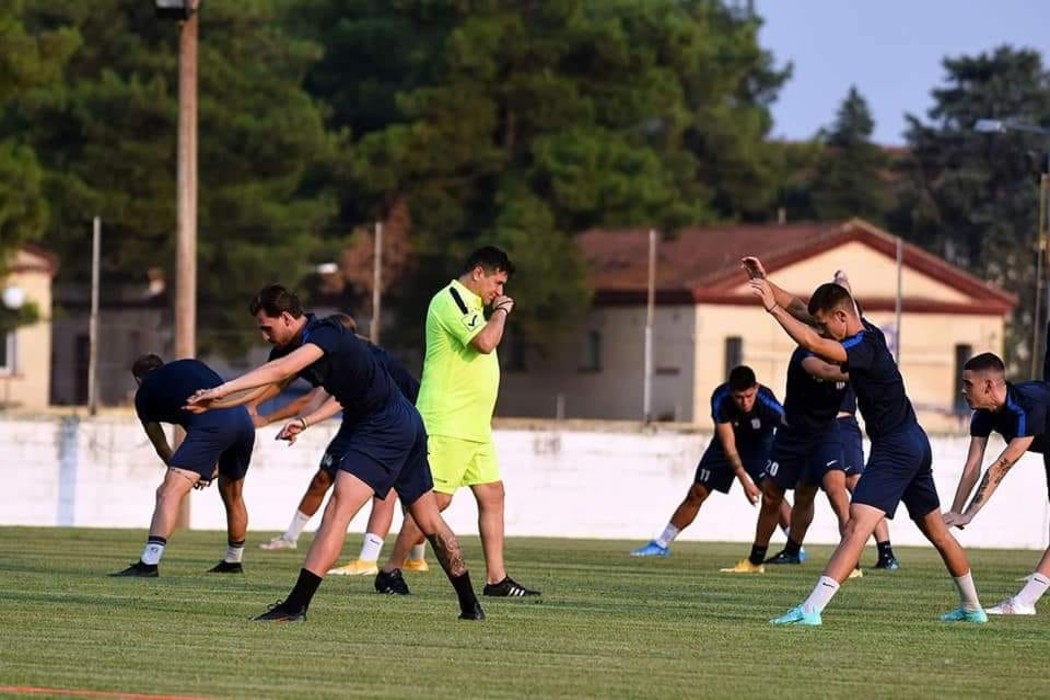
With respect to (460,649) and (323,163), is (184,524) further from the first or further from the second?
(323,163)

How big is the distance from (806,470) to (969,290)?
39088 mm

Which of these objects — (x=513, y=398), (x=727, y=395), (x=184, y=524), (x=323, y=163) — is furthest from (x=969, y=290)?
(x=727, y=395)

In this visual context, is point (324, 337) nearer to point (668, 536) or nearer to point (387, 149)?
point (668, 536)

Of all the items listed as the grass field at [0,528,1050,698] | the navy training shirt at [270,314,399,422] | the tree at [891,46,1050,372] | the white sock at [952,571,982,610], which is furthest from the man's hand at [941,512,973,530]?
the tree at [891,46,1050,372]

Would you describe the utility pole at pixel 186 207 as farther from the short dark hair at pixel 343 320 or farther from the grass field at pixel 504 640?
the short dark hair at pixel 343 320

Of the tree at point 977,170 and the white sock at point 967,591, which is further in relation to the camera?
the tree at point 977,170

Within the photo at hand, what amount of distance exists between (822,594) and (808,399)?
207 inches

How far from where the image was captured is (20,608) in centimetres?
1320

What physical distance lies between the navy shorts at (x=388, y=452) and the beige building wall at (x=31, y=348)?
133 ft

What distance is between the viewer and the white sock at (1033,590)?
1420 centimetres

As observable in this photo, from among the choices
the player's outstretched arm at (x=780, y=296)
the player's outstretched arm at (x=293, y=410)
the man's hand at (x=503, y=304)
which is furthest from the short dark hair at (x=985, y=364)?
the player's outstretched arm at (x=293, y=410)

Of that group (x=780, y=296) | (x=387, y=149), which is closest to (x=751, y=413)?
(x=780, y=296)

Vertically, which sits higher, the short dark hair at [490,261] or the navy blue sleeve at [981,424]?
the short dark hair at [490,261]

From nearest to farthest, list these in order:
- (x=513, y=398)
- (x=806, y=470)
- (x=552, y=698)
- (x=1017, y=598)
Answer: (x=552, y=698) < (x=1017, y=598) < (x=806, y=470) < (x=513, y=398)
